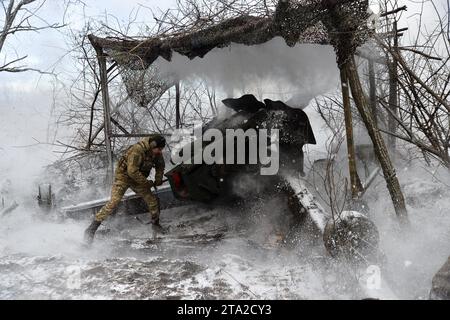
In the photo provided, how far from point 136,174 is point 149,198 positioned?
0.61 meters

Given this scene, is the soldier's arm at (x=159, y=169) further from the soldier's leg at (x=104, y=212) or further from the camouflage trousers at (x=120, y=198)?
the soldier's leg at (x=104, y=212)

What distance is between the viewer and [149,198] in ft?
21.5

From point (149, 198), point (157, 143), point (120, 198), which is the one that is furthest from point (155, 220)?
point (157, 143)

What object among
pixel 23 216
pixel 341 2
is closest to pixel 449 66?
pixel 341 2

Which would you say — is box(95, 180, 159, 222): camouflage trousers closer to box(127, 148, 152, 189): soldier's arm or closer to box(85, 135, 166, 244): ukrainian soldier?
box(85, 135, 166, 244): ukrainian soldier

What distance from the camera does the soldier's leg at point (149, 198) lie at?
6438 mm

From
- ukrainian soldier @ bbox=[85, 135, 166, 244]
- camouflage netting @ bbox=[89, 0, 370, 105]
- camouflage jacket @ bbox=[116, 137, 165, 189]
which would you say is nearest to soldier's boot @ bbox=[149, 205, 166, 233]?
ukrainian soldier @ bbox=[85, 135, 166, 244]

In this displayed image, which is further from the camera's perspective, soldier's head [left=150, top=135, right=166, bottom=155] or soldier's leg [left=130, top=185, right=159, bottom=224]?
soldier's leg [left=130, top=185, right=159, bottom=224]

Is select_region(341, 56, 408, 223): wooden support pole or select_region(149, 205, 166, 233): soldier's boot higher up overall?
select_region(341, 56, 408, 223): wooden support pole

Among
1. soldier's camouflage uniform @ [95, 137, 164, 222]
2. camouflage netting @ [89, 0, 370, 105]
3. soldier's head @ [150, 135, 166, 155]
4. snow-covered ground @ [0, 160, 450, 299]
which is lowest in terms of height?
snow-covered ground @ [0, 160, 450, 299]

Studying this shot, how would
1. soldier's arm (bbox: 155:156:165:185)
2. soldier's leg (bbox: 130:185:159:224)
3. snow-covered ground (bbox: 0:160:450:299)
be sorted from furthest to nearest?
soldier's arm (bbox: 155:156:165:185), soldier's leg (bbox: 130:185:159:224), snow-covered ground (bbox: 0:160:450:299)

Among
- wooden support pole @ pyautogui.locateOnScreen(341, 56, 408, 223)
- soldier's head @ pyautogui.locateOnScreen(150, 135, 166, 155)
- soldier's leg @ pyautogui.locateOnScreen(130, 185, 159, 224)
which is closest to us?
wooden support pole @ pyautogui.locateOnScreen(341, 56, 408, 223)

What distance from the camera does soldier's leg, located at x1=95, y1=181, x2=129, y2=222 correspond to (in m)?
→ 6.17

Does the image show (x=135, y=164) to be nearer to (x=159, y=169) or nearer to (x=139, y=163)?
(x=139, y=163)
